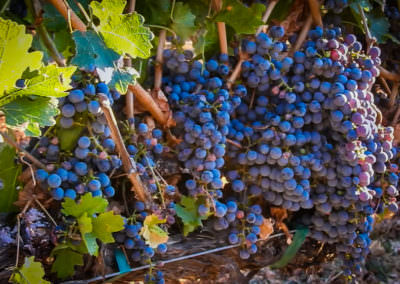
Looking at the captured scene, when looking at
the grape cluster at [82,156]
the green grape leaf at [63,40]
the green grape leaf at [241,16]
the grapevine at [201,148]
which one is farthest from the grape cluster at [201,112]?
the green grape leaf at [63,40]

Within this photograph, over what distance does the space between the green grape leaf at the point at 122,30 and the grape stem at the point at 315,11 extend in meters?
0.71

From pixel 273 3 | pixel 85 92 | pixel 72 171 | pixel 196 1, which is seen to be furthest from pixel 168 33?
pixel 72 171

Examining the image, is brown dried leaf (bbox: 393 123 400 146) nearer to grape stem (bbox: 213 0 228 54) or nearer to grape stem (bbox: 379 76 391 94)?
grape stem (bbox: 379 76 391 94)

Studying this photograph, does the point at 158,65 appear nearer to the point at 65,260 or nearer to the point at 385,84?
the point at 65,260

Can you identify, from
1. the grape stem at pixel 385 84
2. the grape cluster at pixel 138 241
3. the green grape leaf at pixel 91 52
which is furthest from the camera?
the grape stem at pixel 385 84

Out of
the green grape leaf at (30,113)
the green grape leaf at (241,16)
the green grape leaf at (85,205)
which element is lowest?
the green grape leaf at (85,205)

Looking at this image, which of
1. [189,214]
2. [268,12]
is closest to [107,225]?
[189,214]

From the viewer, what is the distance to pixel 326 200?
1.42m

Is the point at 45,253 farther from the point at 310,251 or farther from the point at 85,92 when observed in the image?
the point at 310,251

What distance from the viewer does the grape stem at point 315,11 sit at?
1.49 m

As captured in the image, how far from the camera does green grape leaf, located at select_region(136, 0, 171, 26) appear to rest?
1.42m

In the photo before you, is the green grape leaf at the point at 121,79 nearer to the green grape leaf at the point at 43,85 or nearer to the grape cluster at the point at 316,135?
the green grape leaf at the point at 43,85

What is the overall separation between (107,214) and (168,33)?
66cm

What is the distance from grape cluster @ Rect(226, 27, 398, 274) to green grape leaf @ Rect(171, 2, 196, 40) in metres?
0.18
